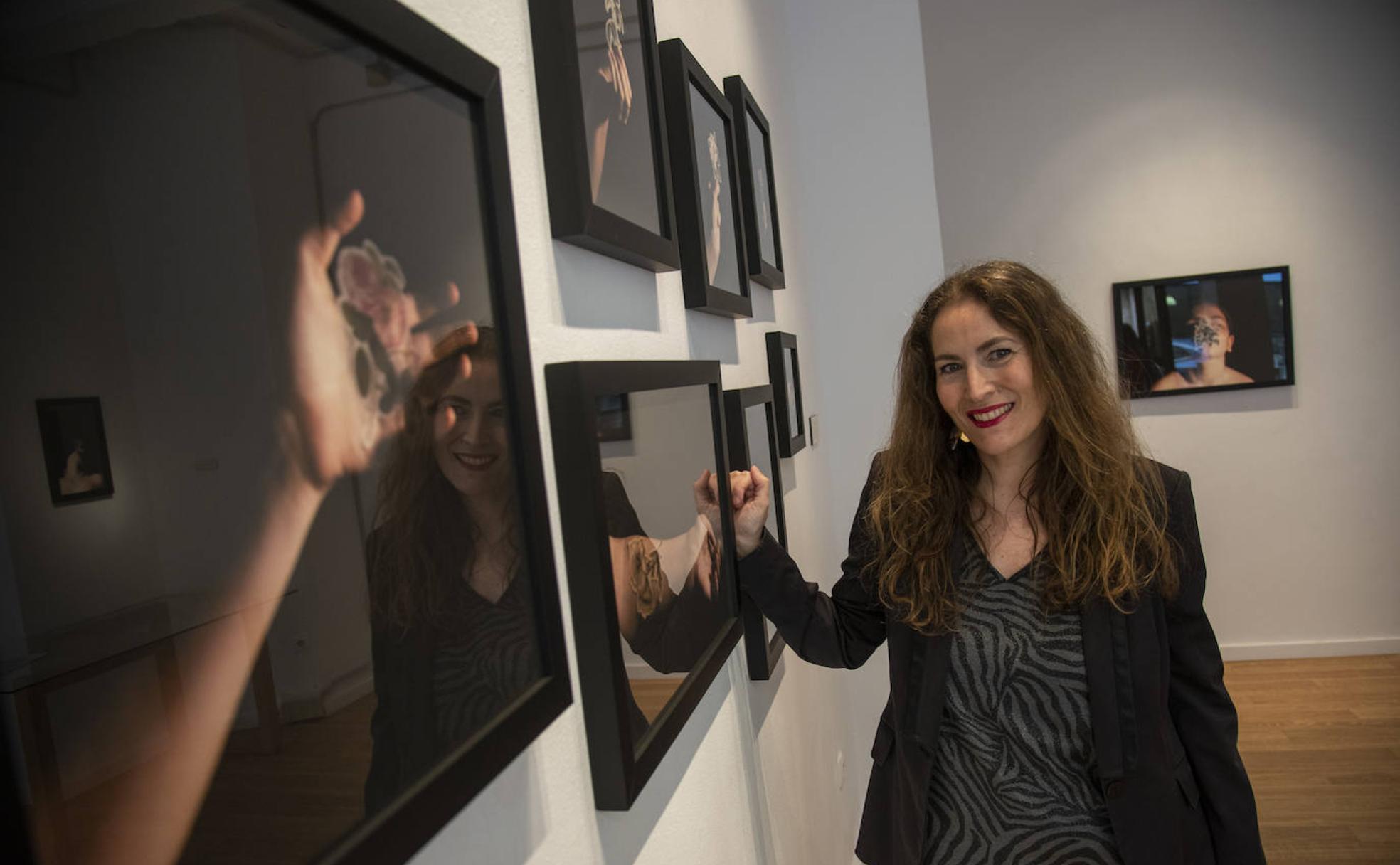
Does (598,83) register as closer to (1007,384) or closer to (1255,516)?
(1007,384)

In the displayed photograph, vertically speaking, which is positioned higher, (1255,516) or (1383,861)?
(1255,516)

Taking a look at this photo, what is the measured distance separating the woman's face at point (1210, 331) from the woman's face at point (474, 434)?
4.76m

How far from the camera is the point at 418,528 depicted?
1.74 ft

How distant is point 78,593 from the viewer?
1.04ft

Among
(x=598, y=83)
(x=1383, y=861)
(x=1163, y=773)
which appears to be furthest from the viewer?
(x=1383, y=861)

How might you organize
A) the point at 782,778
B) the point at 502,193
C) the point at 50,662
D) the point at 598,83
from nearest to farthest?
the point at 50,662 → the point at 502,193 → the point at 598,83 → the point at 782,778

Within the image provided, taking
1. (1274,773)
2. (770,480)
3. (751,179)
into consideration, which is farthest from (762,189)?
(1274,773)

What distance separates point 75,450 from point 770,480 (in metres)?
1.47

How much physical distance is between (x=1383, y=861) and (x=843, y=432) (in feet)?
7.33

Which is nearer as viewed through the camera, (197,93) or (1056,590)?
(197,93)

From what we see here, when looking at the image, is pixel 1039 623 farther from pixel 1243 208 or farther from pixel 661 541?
pixel 1243 208

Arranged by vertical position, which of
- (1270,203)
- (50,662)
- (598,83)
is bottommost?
(50,662)

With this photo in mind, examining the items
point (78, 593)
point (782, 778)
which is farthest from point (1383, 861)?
point (78, 593)

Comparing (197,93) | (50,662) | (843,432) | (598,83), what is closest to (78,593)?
(50,662)
